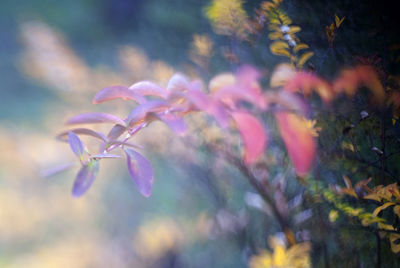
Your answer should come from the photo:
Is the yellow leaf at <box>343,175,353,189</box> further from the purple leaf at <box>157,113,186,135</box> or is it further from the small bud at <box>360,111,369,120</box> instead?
the purple leaf at <box>157,113,186,135</box>

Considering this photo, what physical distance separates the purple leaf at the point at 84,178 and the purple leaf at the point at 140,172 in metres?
0.03

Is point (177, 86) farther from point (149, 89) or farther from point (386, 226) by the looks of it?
point (386, 226)

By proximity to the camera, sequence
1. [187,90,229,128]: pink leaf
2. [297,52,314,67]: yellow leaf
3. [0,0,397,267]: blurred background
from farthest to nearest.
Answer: [0,0,397,267]: blurred background
[297,52,314,67]: yellow leaf
[187,90,229,128]: pink leaf

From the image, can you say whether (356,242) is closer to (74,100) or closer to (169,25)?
(169,25)

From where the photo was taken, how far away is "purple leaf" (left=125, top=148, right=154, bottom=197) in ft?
0.67

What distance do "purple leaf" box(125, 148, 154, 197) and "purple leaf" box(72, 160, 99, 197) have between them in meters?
0.03

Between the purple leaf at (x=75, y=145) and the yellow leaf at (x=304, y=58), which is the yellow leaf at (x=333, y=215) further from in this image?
the purple leaf at (x=75, y=145)

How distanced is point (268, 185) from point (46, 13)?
1504mm

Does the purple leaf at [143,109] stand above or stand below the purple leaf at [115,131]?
above

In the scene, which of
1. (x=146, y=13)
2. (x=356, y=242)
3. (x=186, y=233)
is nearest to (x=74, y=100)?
(x=146, y=13)

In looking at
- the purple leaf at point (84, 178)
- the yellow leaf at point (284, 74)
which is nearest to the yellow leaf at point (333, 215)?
the yellow leaf at point (284, 74)

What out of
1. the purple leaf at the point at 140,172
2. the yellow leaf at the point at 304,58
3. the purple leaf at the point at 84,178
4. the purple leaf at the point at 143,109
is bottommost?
the purple leaf at the point at 140,172

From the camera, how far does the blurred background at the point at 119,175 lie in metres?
0.63

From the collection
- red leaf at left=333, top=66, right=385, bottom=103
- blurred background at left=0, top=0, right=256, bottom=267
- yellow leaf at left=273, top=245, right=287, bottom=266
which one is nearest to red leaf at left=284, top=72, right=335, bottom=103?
red leaf at left=333, top=66, right=385, bottom=103
